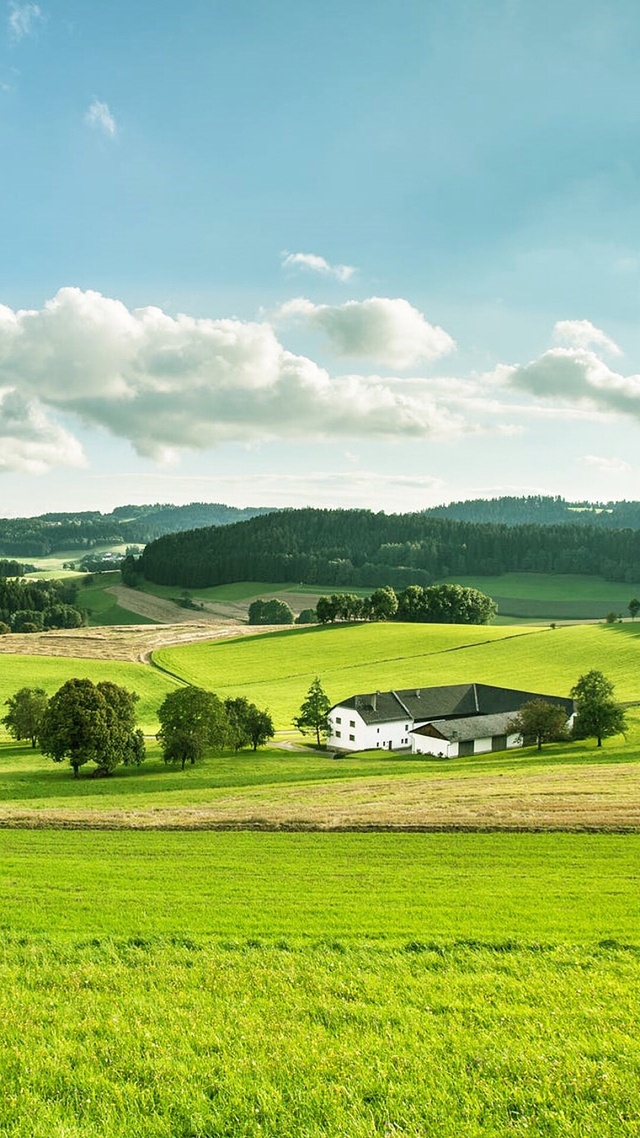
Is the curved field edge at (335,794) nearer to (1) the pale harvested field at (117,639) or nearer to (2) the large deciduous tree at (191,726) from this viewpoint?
(2) the large deciduous tree at (191,726)

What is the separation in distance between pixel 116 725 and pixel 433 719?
121ft

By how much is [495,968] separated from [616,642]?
99440 millimetres

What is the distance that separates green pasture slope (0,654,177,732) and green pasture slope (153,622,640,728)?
489 centimetres

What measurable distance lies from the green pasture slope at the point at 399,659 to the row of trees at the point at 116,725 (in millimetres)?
16368

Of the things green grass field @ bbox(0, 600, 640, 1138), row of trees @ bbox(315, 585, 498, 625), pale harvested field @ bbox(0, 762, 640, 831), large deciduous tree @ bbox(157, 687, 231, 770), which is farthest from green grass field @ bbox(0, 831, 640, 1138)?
row of trees @ bbox(315, 585, 498, 625)

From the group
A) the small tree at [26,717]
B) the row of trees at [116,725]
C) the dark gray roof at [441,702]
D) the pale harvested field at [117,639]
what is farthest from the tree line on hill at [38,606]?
the row of trees at [116,725]

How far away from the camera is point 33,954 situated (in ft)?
46.1

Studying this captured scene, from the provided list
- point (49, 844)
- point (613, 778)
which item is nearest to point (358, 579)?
point (613, 778)

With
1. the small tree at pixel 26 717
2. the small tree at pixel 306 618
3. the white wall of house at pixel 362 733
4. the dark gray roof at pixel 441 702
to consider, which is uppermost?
the small tree at pixel 306 618

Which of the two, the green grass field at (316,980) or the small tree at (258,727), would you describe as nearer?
Answer: the green grass field at (316,980)

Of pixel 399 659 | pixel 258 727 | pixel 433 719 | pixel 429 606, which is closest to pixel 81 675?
pixel 258 727

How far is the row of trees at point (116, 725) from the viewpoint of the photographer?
169 ft

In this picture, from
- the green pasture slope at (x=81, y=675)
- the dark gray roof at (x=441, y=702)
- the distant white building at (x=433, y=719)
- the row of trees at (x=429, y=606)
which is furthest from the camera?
the row of trees at (x=429, y=606)

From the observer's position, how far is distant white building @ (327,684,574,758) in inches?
2761
